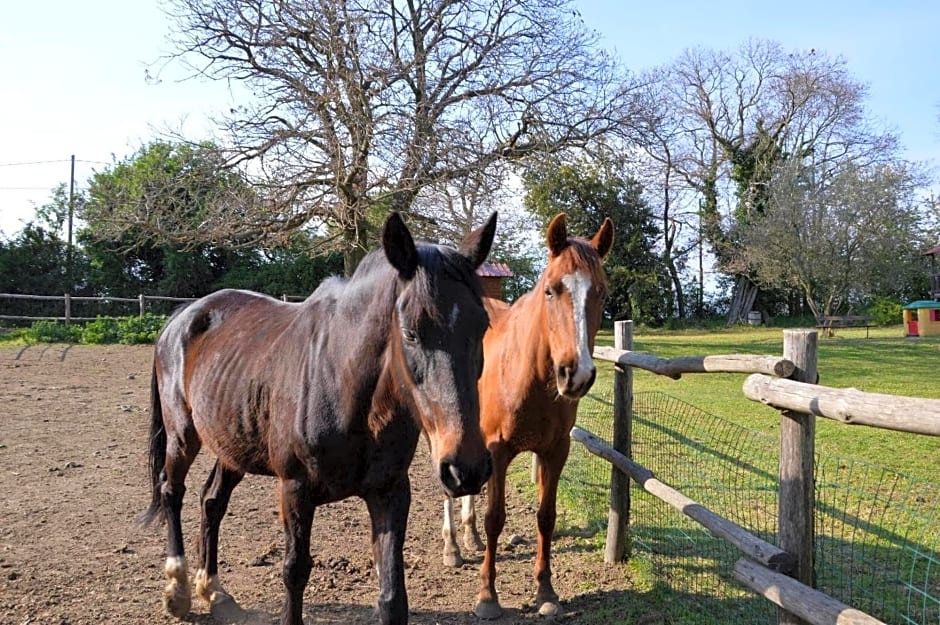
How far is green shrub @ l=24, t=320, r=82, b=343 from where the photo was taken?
16.7m

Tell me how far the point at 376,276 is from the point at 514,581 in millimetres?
2541

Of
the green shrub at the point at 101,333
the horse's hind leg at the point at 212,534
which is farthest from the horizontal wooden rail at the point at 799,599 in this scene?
the green shrub at the point at 101,333

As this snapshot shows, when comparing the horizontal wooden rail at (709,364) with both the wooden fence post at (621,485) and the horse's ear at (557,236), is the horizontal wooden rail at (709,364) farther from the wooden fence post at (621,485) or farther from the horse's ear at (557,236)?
the horse's ear at (557,236)

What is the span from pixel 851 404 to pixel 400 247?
60.6 inches

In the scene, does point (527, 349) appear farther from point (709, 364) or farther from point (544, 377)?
point (709, 364)

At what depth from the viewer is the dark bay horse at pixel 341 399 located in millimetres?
2076

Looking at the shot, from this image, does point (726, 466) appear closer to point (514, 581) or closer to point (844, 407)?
point (514, 581)

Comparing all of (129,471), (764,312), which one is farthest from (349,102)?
(764,312)

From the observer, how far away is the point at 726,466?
241 inches

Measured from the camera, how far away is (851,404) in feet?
6.41

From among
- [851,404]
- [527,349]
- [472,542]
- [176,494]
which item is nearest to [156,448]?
[176,494]

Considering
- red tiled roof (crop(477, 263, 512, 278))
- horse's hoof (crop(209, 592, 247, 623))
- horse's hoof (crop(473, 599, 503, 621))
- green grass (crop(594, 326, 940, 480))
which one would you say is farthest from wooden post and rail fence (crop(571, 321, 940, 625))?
red tiled roof (crop(477, 263, 512, 278))

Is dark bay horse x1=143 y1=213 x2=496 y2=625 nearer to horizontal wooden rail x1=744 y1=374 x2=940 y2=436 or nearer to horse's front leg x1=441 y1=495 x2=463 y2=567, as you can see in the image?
horizontal wooden rail x1=744 y1=374 x2=940 y2=436

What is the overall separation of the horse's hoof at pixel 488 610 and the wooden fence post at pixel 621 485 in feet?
3.56
